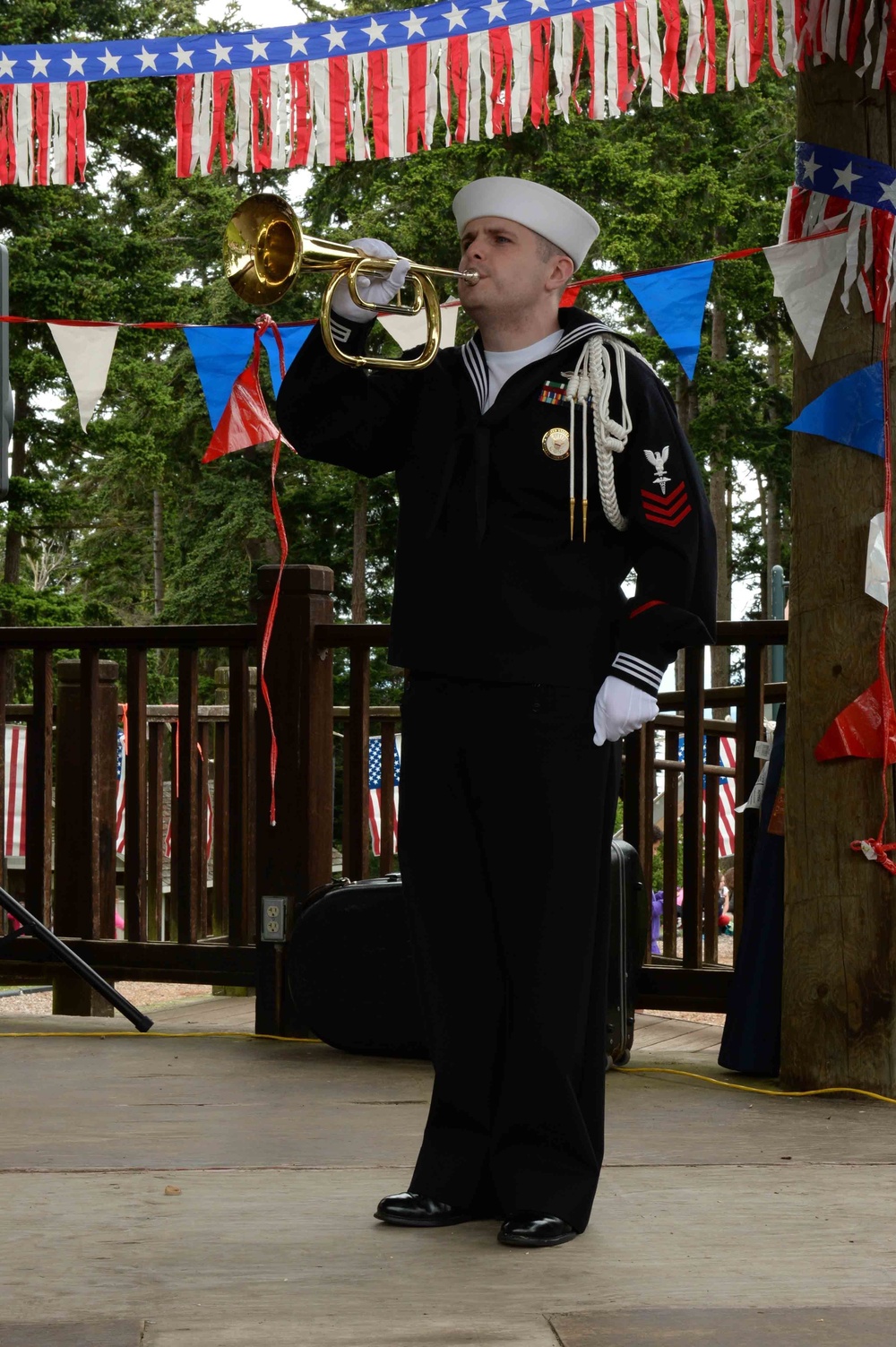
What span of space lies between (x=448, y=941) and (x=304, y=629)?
192 cm

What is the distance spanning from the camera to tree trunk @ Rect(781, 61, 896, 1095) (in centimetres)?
365

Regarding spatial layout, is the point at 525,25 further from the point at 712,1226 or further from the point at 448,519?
the point at 712,1226

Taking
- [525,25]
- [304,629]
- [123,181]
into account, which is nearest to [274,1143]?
[304,629]

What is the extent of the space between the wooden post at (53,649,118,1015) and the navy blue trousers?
2.38 meters

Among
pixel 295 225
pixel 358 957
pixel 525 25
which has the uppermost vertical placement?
pixel 525 25

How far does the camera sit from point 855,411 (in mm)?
3682

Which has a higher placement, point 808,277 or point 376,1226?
point 808,277

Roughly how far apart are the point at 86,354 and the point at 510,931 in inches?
142

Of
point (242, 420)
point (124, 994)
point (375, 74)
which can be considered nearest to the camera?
point (375, 74)

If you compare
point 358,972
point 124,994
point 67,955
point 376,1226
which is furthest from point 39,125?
point 124,994

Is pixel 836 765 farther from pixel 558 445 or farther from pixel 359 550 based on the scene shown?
pixel 359 550

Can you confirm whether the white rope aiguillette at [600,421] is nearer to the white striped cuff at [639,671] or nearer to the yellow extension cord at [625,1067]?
the white striped cuff at [639,671]

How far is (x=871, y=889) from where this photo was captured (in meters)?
3.66

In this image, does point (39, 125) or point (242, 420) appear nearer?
point (39, 125)
